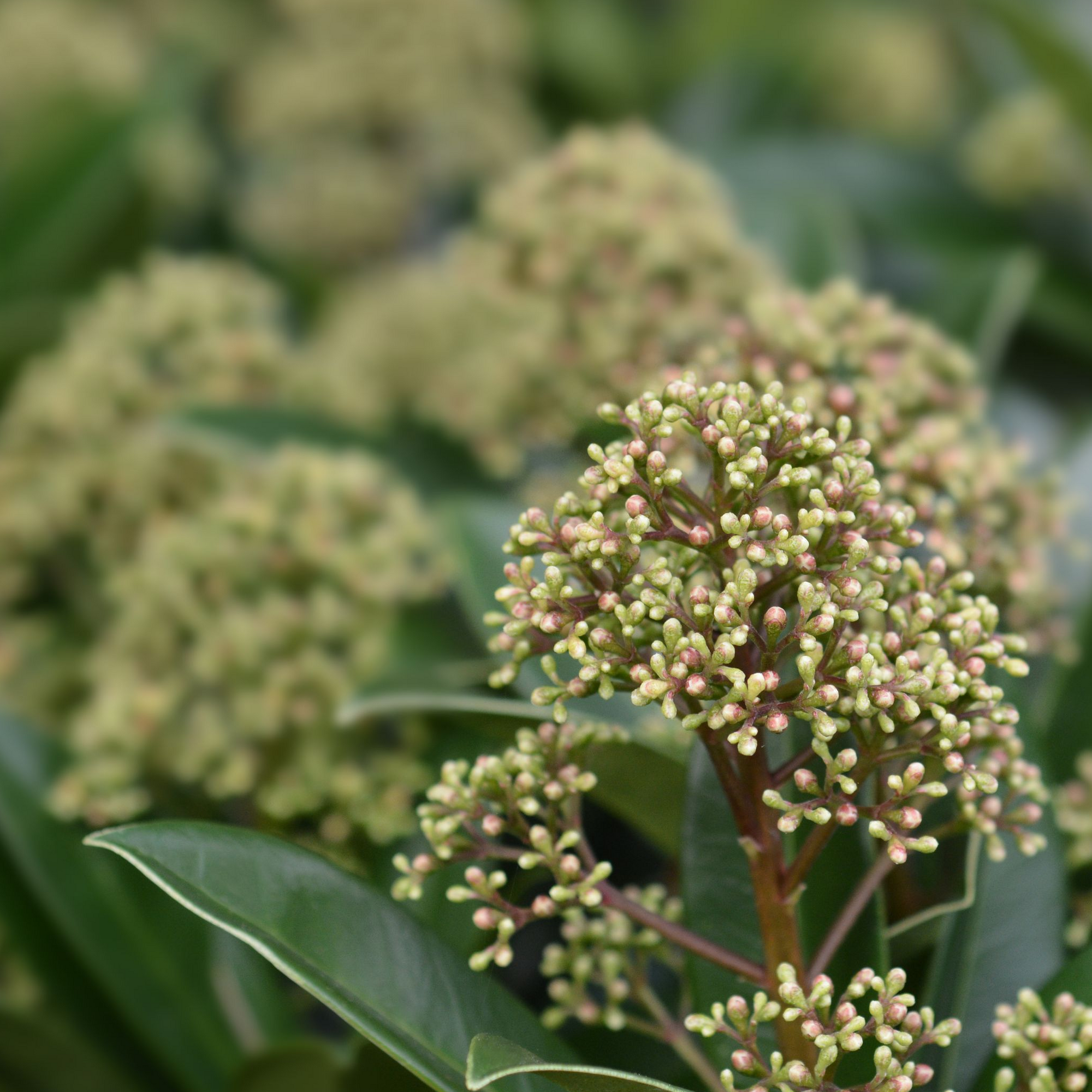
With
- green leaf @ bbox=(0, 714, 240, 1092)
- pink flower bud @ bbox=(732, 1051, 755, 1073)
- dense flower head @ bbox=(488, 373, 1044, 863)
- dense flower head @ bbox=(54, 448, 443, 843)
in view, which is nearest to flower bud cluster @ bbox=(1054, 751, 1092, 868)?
dense flower head @ bbox=(488, 373, 1044, 863)

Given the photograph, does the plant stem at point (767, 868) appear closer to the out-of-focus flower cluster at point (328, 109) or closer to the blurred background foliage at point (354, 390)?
the blurred background foliage at point (354, 390)

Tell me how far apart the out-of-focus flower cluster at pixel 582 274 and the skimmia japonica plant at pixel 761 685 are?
55 centimetres

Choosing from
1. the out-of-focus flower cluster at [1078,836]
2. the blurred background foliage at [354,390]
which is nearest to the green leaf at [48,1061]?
the blurred background foliage at [354,390]

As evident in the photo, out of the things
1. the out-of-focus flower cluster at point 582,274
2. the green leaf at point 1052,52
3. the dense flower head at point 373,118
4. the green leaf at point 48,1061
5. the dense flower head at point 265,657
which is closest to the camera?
the green leaf at point 48,1061

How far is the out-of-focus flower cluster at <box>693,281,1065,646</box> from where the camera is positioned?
0.82 m

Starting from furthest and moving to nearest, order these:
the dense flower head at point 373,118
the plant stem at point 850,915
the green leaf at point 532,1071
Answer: the dense flower head at point 373,118 < the plant stem at point 850,915 < the green leaf at point 532,1071

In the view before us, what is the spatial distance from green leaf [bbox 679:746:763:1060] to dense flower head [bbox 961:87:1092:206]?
135 centimetres

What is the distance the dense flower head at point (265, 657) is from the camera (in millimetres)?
1089

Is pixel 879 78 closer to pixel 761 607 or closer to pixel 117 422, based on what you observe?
pixel 117 422

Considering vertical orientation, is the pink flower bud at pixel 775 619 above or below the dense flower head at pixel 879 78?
below

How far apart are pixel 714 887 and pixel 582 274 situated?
0.77m

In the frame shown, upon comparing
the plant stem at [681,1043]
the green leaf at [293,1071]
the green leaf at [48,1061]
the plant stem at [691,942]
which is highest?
the plant stem at [691,942]

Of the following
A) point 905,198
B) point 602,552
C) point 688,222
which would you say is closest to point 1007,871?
point 602,552

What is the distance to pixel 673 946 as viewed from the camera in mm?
854
